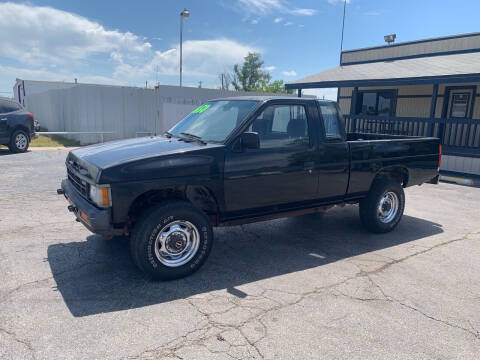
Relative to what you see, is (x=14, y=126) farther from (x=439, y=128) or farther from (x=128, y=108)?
(x=439, y=128)

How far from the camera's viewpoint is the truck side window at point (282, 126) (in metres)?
4.49

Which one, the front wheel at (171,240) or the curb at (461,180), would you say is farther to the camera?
the curb at (461,180)

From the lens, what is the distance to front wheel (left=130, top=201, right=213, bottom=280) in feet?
12.3

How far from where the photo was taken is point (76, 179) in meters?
4.40

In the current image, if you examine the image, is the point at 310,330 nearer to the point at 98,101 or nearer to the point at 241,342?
the point at 241,342

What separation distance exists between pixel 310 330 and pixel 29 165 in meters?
10.4

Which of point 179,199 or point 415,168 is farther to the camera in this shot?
point 415,168

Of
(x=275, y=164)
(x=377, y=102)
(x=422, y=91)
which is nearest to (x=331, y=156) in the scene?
(x=275, y=164)

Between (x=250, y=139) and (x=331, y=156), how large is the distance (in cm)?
144

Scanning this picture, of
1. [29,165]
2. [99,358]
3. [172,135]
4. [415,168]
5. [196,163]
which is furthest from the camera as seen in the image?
[29,165]

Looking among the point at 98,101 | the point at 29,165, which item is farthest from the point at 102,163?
the point at 98,101

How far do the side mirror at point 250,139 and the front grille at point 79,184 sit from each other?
1.74m

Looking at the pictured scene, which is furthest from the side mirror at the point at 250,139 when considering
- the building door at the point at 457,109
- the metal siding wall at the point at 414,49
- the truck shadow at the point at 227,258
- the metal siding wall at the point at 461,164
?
the metal siding wall at the point at 414,49

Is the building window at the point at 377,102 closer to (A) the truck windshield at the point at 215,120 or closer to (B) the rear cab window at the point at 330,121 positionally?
(B) the rear cab window at the point at 330,121
